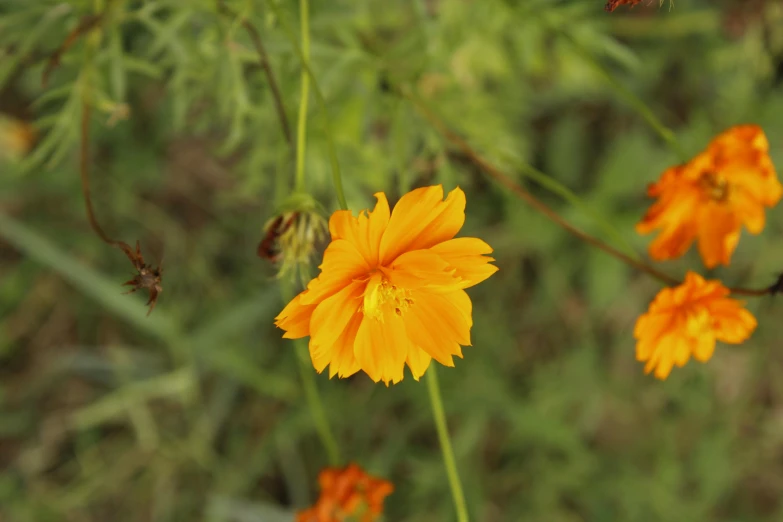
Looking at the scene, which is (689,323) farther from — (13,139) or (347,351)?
(13,139)

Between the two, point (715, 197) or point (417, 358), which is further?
point (715, 197)

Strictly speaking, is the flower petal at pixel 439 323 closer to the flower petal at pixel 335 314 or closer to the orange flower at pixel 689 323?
the flower petal at pixel 335 314

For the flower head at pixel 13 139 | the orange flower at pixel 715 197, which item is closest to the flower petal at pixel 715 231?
the orange flower at pixel 715 197

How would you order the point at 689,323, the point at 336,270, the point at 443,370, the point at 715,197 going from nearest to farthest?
the point at 336,270
the point at 689,323
the point at 715,197
the point at 443,370

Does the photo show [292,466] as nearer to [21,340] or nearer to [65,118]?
[21,340]

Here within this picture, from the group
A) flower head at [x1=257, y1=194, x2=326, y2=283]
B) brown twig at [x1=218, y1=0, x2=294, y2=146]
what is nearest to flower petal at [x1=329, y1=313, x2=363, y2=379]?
flower head at [x1=257, y1=194, x2=326, y2=283]

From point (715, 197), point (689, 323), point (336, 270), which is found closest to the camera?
point (336, 270)

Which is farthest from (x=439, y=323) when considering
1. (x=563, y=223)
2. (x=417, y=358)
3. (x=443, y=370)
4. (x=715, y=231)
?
(x=443, y=370)
